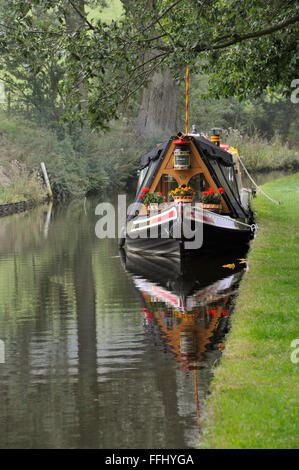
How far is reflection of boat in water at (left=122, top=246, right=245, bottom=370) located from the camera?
938 centimetres

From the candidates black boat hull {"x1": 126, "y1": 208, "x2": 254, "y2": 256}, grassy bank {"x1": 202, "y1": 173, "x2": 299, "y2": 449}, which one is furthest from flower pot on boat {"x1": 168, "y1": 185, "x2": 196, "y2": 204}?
grassy bank {"x1": 202, "y1": 173, "x2": 299, "y2": 449}

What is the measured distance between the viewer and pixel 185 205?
17500 millimetres

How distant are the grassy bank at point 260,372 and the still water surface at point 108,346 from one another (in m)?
0.23

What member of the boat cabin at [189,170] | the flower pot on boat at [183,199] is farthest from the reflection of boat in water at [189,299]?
the boat cabin at [189,170]

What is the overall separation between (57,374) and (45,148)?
3429cm

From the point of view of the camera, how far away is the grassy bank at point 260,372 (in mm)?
6082

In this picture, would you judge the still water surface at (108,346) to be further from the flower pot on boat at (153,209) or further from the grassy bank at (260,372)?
the flower pot on boat at (153,209)

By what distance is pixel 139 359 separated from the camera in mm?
8812

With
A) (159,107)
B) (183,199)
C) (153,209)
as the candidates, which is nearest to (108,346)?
(183,199)

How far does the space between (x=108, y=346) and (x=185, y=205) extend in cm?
830

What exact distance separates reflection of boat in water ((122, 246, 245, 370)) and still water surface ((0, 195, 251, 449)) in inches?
0.8

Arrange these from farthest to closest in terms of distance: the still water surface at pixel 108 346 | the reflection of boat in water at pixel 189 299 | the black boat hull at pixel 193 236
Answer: the black boat hull at pixel 193 236 → the reflection of boat in water at pixel 189 299 → the still water surface at pixel 108 346

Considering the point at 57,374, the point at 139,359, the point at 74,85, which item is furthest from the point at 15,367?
the point at 74,85

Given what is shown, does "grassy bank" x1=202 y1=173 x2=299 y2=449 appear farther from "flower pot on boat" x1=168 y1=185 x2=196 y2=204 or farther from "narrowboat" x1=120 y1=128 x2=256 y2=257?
"flower pot on boat" x1=168 y1=185 x2=196 y2=204
